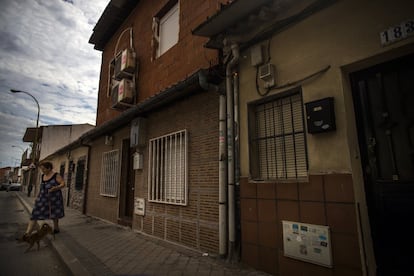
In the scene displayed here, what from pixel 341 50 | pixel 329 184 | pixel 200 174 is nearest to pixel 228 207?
pixel 200 174

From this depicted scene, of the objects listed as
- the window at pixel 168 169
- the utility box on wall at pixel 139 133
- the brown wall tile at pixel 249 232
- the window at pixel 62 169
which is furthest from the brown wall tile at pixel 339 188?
the window at pixel 62 169

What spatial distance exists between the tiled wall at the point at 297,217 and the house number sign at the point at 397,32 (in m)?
1.49

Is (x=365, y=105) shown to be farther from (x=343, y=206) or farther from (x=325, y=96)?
(x=343, y=206)

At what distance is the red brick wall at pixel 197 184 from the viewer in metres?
4.38

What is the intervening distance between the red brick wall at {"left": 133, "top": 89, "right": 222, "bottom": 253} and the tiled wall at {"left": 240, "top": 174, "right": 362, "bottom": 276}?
842 millimetres

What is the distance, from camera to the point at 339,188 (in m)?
2.67

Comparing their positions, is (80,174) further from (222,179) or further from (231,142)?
(231,142)

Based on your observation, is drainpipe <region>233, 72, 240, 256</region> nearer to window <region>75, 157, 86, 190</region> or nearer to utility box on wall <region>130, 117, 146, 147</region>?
utility box on wall <region>130, 117, 146, 147</region>

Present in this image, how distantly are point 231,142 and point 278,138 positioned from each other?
807 millimetres

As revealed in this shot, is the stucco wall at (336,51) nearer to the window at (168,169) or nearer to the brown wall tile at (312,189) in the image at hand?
the brown wall tile at (312,189)

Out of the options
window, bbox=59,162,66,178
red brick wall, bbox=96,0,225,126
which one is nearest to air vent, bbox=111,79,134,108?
red brick wall, bbox=96,0,225,126

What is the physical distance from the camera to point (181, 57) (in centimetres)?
607

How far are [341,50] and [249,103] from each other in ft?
4.83

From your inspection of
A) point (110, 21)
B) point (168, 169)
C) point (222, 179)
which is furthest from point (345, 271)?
point (110, 21)
